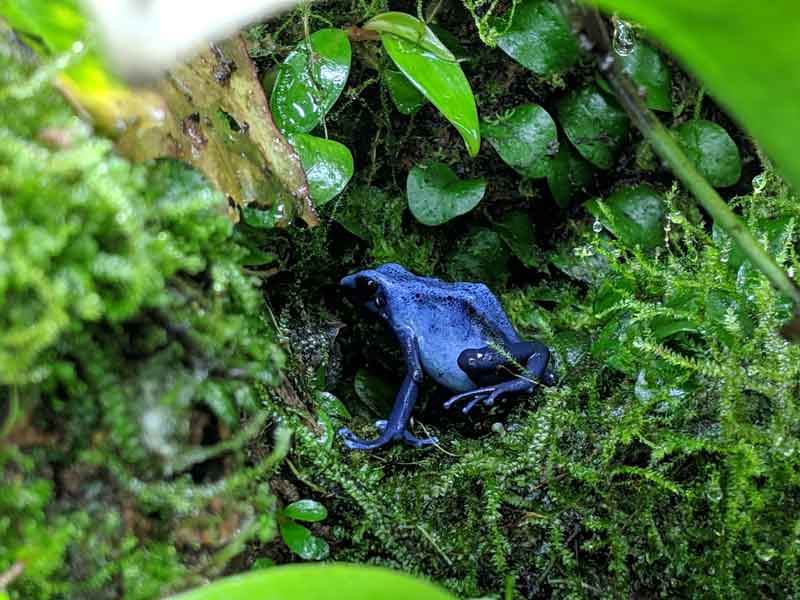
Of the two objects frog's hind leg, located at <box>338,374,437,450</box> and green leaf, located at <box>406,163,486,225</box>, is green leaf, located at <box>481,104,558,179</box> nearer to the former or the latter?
green leaf, located at <box>406,163,486,225</box>

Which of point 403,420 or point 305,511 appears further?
point 403,420

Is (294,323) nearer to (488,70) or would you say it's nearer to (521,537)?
(521,537)

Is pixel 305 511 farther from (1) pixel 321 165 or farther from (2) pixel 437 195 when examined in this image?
(2) pixel 437 195

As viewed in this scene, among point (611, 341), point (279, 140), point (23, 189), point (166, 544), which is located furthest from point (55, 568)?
point (611, 341)

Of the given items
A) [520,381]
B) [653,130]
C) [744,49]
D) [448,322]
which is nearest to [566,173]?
[448,322]

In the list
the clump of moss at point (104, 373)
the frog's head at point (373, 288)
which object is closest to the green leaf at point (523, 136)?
the frog's head at point (373, 288)

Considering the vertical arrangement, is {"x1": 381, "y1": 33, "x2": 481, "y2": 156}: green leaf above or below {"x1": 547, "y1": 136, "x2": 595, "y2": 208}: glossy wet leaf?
above

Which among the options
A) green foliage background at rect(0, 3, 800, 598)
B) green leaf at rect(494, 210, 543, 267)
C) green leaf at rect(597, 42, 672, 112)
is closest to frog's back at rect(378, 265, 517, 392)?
green foliage background at rect(0, 3, 800, 598)
